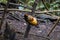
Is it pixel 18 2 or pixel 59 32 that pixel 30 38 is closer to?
pixel 59 32

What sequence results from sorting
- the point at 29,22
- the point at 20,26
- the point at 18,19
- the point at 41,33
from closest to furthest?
1. the point at 29,22
2. the point at 41,33
3. the point at 20,26
4. the point at 18,19

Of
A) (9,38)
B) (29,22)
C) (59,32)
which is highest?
(29,22)

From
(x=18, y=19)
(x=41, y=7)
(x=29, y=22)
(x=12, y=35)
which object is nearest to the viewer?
(x=29, y=22)

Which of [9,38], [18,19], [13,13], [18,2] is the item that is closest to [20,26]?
[18,19]

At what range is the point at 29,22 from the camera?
6.95ft

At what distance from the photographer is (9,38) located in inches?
100

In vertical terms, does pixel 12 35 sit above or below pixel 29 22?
below

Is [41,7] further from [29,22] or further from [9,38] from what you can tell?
[29,22]

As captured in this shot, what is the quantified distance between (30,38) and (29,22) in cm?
109

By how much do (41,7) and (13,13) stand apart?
1.13 metres

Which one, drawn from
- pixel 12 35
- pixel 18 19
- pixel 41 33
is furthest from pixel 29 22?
pixel 18 19

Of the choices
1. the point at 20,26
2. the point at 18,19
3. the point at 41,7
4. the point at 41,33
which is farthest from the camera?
the point at 41,7

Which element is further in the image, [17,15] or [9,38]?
[17,15]

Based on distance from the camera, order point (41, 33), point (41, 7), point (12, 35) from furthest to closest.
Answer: point (41, 7)
point (41, 33)
point (12, 35)
